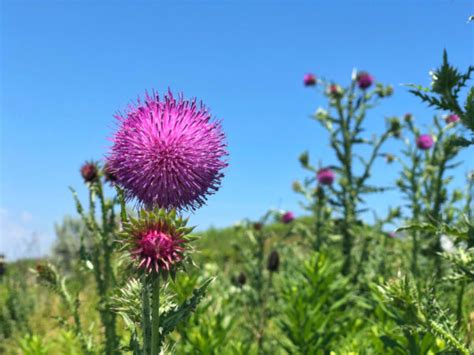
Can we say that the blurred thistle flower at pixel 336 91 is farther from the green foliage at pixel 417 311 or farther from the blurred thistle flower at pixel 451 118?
the green foliage at pixel 417 311

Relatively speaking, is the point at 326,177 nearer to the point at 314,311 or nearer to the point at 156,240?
the point at 314,311

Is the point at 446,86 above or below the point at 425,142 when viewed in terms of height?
below

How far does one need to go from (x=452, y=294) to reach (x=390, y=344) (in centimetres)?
317

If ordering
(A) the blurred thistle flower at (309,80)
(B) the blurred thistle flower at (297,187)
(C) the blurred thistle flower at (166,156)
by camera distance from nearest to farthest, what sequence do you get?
(C) the blurred thistle flower at (166,156), (B) the blurred thistle flower at (297,187), (A) the blurred thistle flower at (309,80)

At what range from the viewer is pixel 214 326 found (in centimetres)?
402

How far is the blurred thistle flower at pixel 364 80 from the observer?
32.2 feet

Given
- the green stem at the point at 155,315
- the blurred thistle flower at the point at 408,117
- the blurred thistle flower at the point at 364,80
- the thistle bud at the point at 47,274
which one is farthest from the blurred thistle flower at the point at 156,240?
the blurred thistle flower at the point at 408,117

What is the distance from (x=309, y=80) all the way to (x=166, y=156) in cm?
834

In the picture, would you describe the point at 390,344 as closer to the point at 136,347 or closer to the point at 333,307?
the point at 333,307

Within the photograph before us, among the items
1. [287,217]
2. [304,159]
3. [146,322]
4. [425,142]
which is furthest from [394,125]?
[146,322]

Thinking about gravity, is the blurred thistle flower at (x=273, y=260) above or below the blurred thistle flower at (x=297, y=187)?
below

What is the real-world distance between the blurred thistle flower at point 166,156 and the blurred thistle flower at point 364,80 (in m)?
7.62

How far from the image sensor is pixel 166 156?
8.85ft

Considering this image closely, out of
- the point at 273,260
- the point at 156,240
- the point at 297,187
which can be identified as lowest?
the point at 156,240
